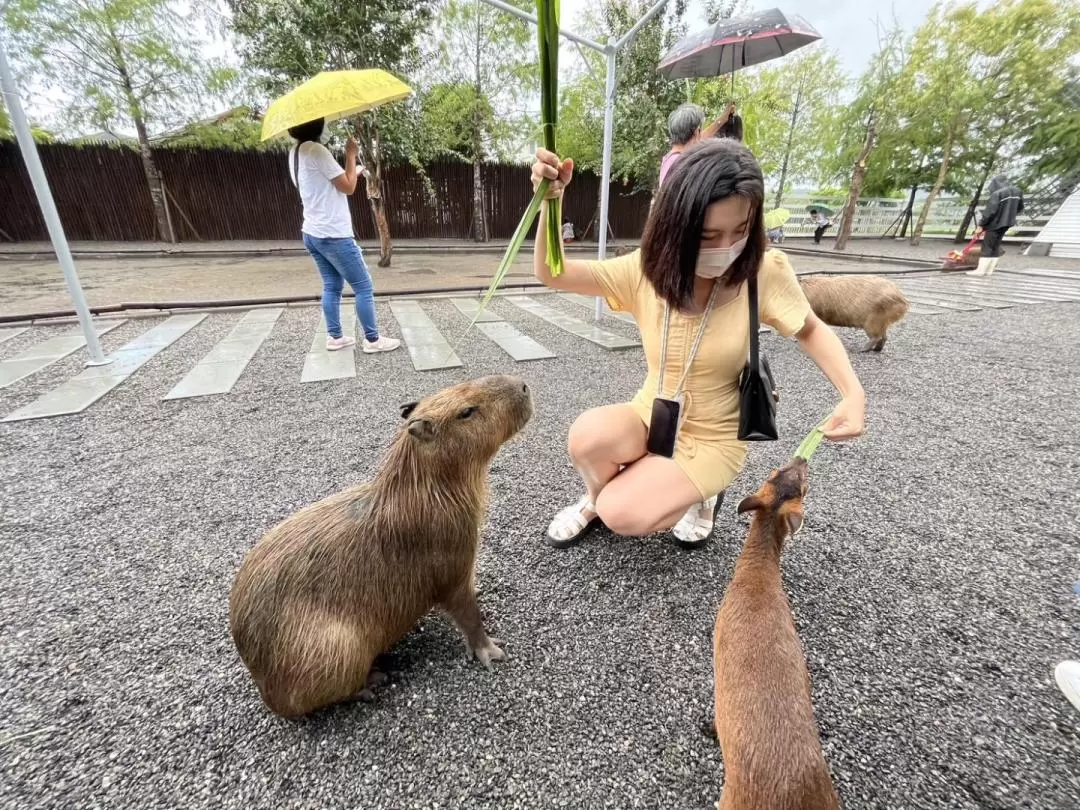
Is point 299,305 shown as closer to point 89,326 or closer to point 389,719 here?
point 89,326

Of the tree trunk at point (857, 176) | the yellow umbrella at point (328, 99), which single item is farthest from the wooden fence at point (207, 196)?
the tree trunk at point (857, 176)

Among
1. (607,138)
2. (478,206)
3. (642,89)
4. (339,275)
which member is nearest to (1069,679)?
(339,275)

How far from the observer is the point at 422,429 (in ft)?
4.55

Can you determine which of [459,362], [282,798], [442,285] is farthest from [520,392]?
[442,285]

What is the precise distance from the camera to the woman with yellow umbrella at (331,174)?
3582mm

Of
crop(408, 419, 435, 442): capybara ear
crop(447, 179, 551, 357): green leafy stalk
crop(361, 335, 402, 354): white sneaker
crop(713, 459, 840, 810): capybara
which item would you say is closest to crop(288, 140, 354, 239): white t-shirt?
crop(361, 335, 402, 354): white sneaker

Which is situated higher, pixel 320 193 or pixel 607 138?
pixel 607 138

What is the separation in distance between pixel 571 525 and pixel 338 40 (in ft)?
32.3

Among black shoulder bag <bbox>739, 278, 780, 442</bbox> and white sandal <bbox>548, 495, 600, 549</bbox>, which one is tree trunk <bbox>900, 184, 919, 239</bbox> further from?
white sandal <bbox>548, 495, 600, 549</bbox>

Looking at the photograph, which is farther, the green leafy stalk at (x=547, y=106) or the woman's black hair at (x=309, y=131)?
the woman's black hair at (x=309, y=131)

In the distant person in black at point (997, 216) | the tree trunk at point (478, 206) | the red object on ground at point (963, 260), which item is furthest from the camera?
the tree trunk at point (478, 206)

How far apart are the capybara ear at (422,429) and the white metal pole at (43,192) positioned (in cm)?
438

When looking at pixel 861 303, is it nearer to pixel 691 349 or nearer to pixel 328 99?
pixel 691 349

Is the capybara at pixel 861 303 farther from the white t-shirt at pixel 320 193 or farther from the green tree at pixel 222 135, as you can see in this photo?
the green tree at pixel 222 135
